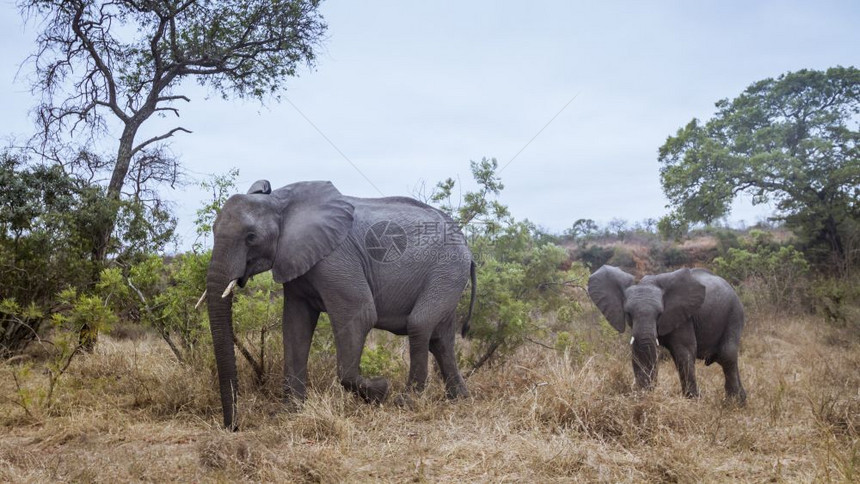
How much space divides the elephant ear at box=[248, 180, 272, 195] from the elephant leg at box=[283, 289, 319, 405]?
1.02m

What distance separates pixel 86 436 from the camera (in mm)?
5195

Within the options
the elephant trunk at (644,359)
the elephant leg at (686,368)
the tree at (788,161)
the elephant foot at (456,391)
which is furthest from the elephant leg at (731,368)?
the tree at (788,161)

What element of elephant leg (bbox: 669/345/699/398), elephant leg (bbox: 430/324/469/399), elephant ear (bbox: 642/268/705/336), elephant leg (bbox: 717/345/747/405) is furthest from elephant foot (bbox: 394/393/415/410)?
elephant leg (bbox: 717/345/747/405)

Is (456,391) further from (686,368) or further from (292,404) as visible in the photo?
(686,368)

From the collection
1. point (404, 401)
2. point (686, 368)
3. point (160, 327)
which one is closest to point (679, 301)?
point (686, 368)

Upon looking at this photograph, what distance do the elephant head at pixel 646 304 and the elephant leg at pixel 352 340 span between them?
9.55ft

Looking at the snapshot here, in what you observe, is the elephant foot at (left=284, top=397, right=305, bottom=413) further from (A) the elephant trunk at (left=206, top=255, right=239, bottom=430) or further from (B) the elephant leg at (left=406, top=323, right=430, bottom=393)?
(B) the elephant leg at (left=406, top=323, right=430, bottom=393)

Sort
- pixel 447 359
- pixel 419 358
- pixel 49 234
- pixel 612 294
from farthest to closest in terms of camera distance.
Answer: pixel 49 234 < pixel 612 294 < pixel 447 359 < pixel 419 358

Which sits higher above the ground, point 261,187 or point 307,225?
point 261,187

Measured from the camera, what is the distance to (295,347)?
5.91 metres

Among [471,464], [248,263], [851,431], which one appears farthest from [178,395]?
[851,431]

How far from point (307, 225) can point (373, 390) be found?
1.63 m

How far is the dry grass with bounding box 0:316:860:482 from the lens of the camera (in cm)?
413

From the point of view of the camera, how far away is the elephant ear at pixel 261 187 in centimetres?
585
